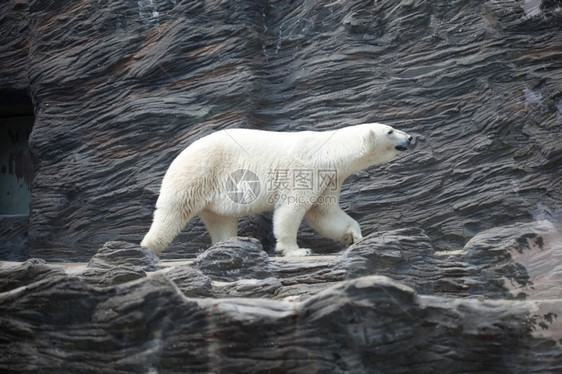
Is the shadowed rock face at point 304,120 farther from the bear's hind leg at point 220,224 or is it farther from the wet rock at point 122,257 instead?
the bear's hind leg at point 220,224

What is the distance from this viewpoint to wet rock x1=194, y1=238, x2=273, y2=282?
5.42 m

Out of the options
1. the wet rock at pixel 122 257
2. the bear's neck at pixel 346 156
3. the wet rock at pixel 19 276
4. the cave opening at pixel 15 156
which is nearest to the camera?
the wet rock at pixel 19 276

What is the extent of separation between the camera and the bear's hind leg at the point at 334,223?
6797 millimetres

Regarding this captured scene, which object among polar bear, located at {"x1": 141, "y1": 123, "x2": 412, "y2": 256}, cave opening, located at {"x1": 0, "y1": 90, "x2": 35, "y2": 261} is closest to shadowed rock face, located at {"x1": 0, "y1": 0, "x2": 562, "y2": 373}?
cave opening, located at {"x1": 0, "y1": 90, "x2": 35, "y2": 261}

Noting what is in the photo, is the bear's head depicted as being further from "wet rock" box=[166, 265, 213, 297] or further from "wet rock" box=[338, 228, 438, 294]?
"wet rock" box=[166, 265, 213, 297]

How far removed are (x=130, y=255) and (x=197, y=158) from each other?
1472 millimetres

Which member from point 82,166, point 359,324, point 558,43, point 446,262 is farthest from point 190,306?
point 558,43

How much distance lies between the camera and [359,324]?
12.4ft

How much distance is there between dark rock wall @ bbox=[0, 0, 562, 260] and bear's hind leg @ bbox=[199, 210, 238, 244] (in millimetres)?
870

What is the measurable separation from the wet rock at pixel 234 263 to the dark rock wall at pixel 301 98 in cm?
251

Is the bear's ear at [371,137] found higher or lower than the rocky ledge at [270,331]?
higher

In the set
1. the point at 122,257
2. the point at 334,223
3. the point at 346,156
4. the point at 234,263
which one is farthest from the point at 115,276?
the point at 346,156

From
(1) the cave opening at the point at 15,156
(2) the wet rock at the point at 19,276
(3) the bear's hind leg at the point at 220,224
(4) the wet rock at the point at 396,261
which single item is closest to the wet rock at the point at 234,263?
(4) the wet rock at the point at 396,261

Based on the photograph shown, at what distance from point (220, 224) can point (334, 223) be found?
50.7 inches
